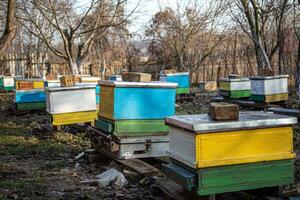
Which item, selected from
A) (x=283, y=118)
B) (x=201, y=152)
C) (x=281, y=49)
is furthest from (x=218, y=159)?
(x=281, y=49)

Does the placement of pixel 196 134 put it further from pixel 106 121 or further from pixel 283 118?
pixel 106 121

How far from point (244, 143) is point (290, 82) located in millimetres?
16569

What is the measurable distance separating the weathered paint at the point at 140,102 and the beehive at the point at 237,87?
8.06m

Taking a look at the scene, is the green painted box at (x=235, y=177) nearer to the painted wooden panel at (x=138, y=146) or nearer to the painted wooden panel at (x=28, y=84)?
the painted wooden panel at (x=138, y=146)

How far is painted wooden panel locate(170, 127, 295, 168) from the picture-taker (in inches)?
150

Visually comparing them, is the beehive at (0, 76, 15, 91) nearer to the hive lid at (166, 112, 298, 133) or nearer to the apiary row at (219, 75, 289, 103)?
the apiary row at (219, 75, 289, 103)

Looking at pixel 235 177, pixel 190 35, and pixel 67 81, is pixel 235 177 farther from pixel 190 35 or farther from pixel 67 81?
pixel 190 35

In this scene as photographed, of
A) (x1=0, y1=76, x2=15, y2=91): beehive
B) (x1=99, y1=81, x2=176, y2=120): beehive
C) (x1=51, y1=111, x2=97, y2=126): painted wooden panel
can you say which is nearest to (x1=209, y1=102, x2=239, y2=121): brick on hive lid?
(x1=99, y1=81, x2=176, y2=120): beehive

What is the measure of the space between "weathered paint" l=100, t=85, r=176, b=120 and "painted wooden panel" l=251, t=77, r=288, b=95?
6.25 m

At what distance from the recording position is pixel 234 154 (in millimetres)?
3891

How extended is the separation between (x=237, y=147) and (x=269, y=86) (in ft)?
27.8

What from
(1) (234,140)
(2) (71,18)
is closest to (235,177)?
(1) (234,140)

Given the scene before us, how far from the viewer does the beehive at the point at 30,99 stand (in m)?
12.8

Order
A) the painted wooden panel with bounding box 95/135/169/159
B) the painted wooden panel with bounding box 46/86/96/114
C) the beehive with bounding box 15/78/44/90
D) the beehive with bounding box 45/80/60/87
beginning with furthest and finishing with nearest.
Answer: the beehive with bounding box 45/80/60/87, the beehive with bounding box 15/78/44/90, the painted wooden panel with bounding box 46/86/96/114, the painted wooden panel with bounding box 95/135/169/159
